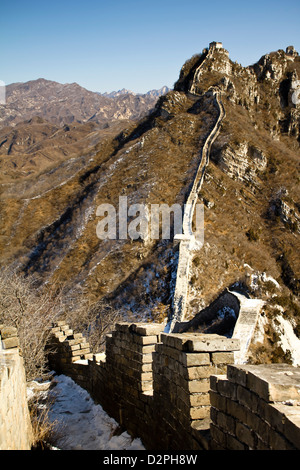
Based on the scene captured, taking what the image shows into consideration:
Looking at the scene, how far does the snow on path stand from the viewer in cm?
698

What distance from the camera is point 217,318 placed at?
2583 cm

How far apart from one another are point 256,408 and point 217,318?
74.5 feet

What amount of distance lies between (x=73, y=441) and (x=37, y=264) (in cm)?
3297

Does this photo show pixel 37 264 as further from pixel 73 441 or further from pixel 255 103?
pixel 255 103

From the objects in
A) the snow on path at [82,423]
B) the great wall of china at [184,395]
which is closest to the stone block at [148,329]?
the great wall of china at [184,395]

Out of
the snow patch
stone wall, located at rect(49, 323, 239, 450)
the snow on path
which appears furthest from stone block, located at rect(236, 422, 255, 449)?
the snow patch

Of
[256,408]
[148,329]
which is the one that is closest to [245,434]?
[256,408]

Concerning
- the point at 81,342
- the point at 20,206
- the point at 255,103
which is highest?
the point at 255,103

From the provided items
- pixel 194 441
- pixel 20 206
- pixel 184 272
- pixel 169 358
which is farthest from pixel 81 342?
pixel 20 206

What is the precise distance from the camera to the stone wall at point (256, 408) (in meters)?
3.25

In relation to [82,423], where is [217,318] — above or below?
below

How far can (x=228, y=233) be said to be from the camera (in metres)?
36.2

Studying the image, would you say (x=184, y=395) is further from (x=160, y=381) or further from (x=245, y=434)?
(x=245, y=434)

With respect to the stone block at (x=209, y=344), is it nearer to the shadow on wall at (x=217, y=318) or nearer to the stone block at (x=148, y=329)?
the stone block at (x=148, y=329)
